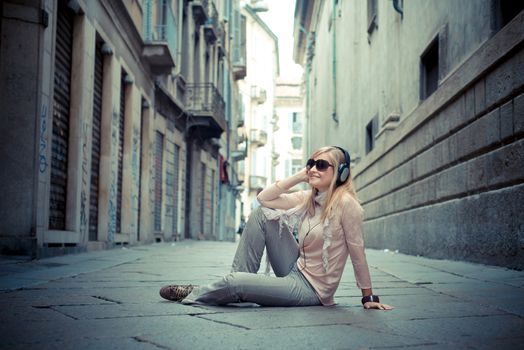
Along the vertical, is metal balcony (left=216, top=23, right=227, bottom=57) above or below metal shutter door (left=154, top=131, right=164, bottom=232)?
above

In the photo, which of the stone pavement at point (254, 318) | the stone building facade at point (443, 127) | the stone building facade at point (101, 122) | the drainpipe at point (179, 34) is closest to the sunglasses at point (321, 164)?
the stone pavement at point (254, 318)

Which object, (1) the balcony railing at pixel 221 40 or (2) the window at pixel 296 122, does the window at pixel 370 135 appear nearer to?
(1) the balcony railing at pixel 221 40

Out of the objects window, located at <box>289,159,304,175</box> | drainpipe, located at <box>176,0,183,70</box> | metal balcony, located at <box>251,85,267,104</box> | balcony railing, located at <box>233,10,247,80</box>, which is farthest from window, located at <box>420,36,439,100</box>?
window, located at <box>289,159,304,175</box>

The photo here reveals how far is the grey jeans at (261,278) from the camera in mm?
3840

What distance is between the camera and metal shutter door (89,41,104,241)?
446 inches

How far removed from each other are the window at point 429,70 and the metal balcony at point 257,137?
38367mm

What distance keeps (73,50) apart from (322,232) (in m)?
7.29

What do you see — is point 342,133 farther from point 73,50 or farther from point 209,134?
point 73,50

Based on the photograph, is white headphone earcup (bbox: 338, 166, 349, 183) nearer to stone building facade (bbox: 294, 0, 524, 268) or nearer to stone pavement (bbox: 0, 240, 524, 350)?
stone pavement (bbox: 0, 240, 524, 350)

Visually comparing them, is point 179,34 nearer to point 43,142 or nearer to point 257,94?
point 43,142

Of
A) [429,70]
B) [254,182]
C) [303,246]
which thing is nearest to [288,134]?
[254,182]

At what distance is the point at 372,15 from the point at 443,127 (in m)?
7.82

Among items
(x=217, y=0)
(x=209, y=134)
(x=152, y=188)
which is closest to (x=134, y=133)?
(x=152, y=188)

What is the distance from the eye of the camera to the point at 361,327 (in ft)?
10.7
